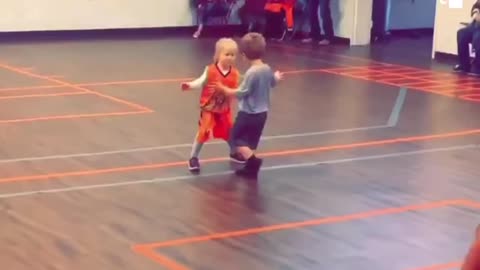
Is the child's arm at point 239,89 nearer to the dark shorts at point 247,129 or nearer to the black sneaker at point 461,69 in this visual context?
the dark shorts at point 247,129

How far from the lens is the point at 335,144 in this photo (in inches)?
312

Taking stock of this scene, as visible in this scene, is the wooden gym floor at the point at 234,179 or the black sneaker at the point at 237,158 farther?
the black sneaker at the point at 237,158

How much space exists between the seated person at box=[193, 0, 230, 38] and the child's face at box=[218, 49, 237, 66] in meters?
10.5

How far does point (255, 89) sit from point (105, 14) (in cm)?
1067

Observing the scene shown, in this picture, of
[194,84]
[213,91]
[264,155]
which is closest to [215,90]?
[213,91]

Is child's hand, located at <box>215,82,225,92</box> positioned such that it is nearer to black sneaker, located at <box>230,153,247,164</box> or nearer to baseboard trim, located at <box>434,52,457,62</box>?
black sneaker, located at <box>230,153,247,164</box>

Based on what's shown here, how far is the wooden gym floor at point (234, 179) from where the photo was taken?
16.6 ft

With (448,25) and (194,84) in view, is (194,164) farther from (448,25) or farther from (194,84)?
(448,25)

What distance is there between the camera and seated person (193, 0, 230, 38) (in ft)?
56.3

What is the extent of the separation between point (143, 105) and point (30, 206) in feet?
12.6

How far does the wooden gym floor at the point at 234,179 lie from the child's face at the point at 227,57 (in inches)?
32.2

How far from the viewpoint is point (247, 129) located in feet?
22.5

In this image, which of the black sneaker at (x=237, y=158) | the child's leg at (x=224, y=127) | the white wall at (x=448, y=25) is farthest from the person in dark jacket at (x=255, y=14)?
the child's leg at (x=224, y=127)

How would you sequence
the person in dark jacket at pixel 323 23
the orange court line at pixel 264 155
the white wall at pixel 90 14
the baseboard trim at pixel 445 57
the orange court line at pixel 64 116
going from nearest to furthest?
the orange court line at pixel 264 155 → the orange court line at pixel 64 116 → the baseboard trim at pixel 445 57 → the white wall at pixel 90 14 → the person in dark jacket at pixel 323 23
